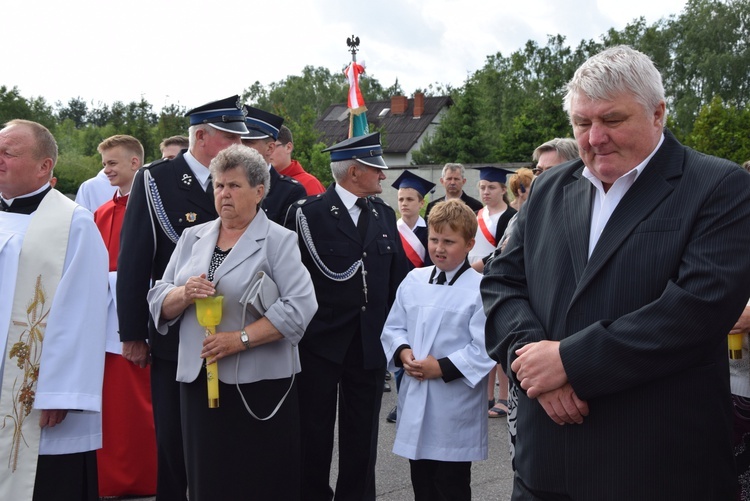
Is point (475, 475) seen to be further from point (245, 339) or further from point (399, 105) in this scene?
point (399, 105)

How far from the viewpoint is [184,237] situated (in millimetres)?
3834

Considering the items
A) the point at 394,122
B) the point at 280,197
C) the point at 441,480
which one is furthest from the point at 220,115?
the point at 394,122

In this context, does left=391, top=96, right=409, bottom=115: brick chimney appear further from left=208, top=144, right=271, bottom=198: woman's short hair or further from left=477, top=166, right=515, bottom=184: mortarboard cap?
left=208, top=144, right=271, bottom=198: woman's short hair

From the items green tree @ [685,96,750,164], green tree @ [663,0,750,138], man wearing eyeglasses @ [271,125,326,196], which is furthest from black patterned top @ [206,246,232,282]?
green tree @ [663,0,750,138]

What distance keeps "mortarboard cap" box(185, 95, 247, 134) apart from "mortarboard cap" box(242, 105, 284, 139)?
0.88 metres

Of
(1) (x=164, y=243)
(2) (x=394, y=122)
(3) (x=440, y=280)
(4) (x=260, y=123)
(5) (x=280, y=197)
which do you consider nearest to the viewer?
(1) (x=164, y=243)

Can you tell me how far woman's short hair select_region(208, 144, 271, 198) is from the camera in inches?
146

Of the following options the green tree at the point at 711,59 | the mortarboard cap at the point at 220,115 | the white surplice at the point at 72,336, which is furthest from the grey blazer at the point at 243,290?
the green tree at the point at 711,59

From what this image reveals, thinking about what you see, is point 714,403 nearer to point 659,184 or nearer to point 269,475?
point 659,184

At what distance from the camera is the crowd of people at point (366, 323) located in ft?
7.52

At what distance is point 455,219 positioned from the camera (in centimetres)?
428

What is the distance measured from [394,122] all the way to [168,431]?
57.3m

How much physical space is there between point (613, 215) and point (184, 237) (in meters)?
2.18

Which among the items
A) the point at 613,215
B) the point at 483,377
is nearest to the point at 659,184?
the point at 613,215
